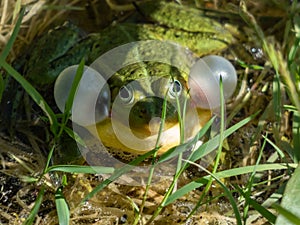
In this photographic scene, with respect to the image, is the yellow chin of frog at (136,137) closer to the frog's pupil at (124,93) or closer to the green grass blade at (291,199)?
the frog's pupil at (124,93)

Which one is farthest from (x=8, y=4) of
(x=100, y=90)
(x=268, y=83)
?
(x=268, y=83)

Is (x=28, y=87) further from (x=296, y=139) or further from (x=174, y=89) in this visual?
(x=296, y=139)

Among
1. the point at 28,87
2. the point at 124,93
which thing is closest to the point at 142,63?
the point at 124,93

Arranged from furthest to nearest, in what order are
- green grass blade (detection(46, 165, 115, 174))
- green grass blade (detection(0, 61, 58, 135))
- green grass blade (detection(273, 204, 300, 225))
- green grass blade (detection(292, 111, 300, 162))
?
1. green grass blade (detection(292, 111, 300, 162))
2. green grass blade (detection(0, 61, 58, 135))
3. green grass blade (detection(46, 165, 115, 174))
4. green grass blade (detection(273, 204, 300, 225))

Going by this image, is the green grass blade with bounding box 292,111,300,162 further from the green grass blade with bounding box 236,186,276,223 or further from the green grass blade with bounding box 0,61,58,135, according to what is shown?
the green grass blade with bounding box 0,61,58,135

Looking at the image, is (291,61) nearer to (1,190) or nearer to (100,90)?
(100,90)

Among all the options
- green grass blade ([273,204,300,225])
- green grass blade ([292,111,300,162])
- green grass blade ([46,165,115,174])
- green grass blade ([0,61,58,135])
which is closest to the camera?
green grass blade ([273,204,300,225])

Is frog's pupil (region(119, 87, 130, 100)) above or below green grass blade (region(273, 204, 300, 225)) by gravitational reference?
Answer: above

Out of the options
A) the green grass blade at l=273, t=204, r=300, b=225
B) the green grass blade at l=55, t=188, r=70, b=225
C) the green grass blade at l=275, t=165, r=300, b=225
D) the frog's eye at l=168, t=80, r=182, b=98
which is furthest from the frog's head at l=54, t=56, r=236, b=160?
the green grass blade at l=273, t=204, r=300, b=225
